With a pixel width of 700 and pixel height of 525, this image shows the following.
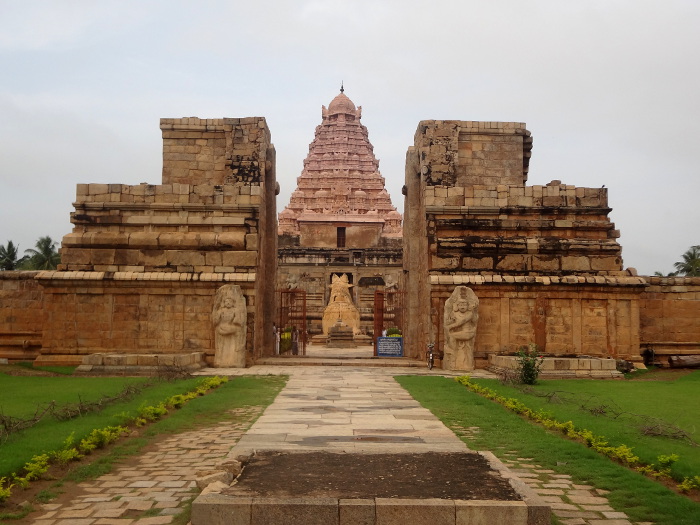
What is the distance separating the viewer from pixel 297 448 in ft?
22.2

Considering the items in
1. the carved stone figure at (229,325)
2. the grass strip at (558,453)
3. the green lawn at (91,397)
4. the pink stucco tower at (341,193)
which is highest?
the pink stucco tower at (341,193)

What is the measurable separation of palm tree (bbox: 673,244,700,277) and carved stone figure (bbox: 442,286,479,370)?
113ft

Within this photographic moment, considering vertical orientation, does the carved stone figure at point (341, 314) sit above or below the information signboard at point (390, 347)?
above

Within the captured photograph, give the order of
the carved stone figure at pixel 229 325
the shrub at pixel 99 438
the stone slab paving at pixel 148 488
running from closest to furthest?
the stone slab paving at pixel 148 488
the shrub at pixel 99 438
the carved stone figure at pixel 229 325

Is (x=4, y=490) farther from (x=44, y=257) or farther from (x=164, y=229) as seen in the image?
(x=44, y=257)

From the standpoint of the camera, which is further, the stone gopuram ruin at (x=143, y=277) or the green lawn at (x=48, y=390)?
the stone gopuram ruin at (x=143, y=277)

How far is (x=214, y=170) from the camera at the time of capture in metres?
20.4

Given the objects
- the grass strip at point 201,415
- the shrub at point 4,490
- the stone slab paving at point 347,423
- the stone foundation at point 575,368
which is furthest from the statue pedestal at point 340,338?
the shrub at point 4,490

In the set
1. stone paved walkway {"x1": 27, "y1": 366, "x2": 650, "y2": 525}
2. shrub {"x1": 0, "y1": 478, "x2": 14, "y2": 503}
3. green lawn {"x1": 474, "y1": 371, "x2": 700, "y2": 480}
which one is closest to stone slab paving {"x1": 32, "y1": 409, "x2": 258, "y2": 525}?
stone paved walkway {"x1": 27, "y1": 366, "x2": 650, "y2": 525}

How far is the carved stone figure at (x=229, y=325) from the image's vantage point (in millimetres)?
16344

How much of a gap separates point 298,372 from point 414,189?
8.03m

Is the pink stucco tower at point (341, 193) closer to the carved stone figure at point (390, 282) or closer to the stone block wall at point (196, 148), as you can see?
the carved stone figure at point (390, 282)

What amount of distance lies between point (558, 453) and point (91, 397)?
6651 mm

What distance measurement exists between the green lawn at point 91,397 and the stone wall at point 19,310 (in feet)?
14.9
